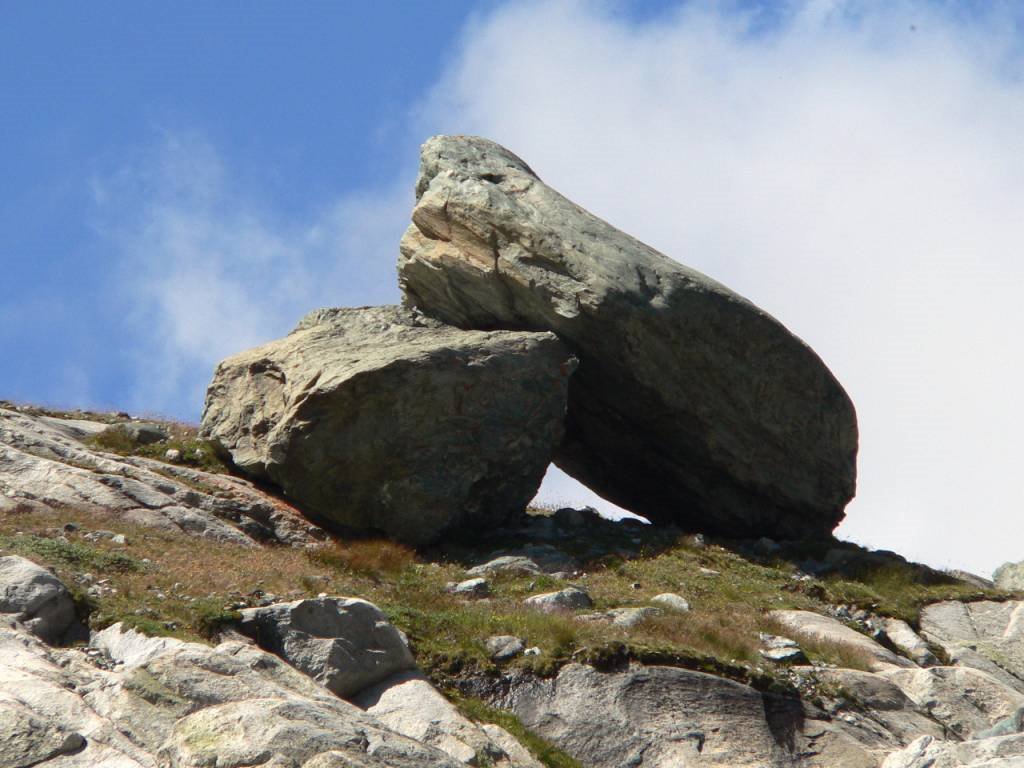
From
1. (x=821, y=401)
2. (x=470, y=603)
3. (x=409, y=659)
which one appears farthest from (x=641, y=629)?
(x=821, y=401)

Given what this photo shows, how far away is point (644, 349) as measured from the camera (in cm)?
2855

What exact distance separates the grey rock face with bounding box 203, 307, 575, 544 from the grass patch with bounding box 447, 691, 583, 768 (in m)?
10.5

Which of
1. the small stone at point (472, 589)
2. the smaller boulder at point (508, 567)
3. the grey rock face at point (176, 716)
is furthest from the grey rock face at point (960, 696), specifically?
the grey rock face at point (176, 716)

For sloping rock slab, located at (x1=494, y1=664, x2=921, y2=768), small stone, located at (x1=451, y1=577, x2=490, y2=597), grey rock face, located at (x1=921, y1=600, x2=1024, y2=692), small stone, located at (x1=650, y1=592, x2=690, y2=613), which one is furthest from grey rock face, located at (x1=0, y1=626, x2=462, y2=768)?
grey rock face, located at (x1=921, y1=600, x2=1024, y2=692)

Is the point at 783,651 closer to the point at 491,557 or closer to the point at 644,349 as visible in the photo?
the point at 491,557

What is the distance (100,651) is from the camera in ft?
47.5

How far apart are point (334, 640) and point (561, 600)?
20.6ft

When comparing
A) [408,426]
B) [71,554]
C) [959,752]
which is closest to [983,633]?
[959,752]

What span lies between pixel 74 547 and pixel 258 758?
369 inches

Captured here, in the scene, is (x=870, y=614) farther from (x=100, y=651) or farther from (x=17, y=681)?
(x=17, y=681)

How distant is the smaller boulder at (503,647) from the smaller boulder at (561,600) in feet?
9.17

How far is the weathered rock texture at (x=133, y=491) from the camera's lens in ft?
77.3

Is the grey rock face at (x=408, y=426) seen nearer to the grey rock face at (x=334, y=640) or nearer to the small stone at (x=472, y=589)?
the small stone at (x=472, y=589)

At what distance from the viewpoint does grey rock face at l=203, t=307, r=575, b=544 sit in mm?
26578
